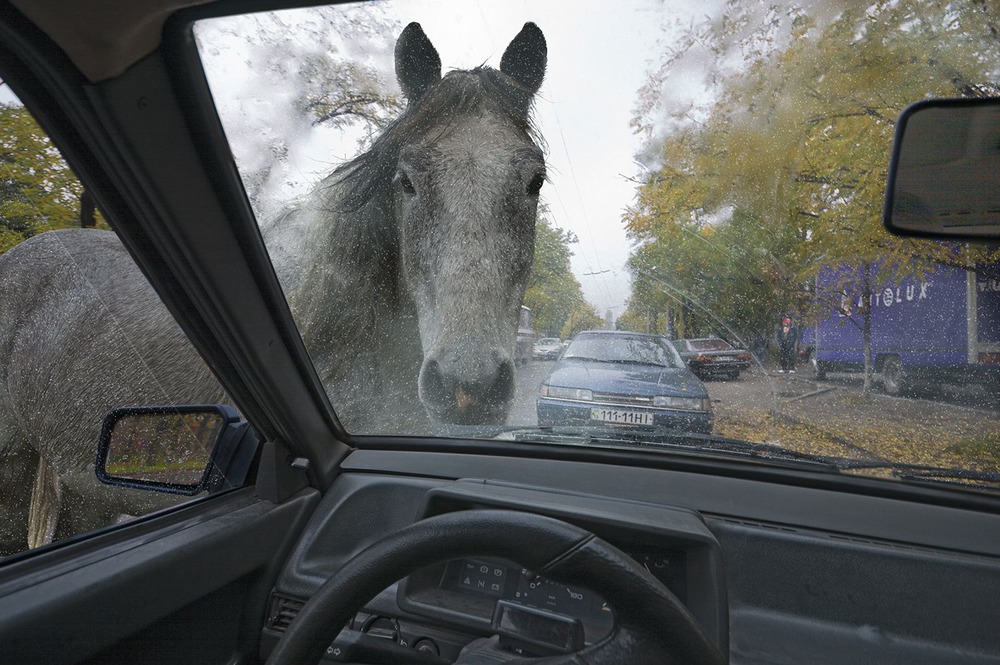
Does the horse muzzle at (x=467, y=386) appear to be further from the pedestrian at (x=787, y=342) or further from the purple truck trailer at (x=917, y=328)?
the purple truck trailer at (x=917, y=328)

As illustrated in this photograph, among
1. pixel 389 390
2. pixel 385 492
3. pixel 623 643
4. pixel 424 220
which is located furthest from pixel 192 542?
pixel 424 220

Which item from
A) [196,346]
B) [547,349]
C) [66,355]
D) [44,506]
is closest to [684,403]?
→ [547,349]

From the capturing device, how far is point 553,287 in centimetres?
279

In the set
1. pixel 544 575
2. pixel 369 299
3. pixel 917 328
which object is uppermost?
pixel 369 299

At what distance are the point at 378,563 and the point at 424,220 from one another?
2004mm

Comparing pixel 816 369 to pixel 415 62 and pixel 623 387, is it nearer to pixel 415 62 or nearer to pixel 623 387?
pixel 623 387

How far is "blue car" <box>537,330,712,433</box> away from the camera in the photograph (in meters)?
2.47

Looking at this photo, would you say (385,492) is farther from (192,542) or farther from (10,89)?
(10,89)

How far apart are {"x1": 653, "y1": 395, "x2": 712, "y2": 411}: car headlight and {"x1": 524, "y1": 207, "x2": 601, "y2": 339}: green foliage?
1.46 ft

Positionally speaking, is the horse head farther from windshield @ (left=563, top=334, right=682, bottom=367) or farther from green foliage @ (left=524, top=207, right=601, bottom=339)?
windshield @ (left=563, top=334, right=682, bottom=367)

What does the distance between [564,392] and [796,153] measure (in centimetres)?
135

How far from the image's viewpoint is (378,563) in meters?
1.29

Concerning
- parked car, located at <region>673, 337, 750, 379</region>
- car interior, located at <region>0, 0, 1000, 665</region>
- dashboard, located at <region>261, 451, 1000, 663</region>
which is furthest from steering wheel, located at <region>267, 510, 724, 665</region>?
parked car, located at <region>673, 337, 750, 379</region>

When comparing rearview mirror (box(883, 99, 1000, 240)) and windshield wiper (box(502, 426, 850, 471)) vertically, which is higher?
rearview mirror (box(883, 99, 1000, 240))
